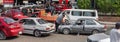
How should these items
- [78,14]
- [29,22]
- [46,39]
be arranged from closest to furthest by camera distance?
[46,39] → [29,22] → [78,14]

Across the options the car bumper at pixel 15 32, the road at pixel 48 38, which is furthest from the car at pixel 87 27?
the car bumper at pixel 15 32

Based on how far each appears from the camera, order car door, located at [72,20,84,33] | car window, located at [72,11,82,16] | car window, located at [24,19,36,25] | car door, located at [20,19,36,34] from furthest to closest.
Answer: car window, located at [72,11,82,16] < car door, located at [72,20,84,33] < car window, located at [24,19,36,25] < car door, located at [20,19,36,34]

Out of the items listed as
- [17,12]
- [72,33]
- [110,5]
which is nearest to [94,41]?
[72,33]

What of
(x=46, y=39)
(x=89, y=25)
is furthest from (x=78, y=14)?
(x=46, y=39)

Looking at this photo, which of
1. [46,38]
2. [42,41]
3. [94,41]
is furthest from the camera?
[46,38]

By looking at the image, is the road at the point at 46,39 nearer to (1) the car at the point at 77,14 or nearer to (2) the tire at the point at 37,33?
(2) the tire at the point at 37,33

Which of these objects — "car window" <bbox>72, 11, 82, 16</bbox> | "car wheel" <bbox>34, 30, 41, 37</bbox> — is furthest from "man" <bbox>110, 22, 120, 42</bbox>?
"car window" <bbox>72, 11, 82, 16</bbox>

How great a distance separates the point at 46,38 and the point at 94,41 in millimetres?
8294

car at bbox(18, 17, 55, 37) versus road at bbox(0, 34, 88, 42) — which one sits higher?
car at bbox(18, 17, 55, 37)

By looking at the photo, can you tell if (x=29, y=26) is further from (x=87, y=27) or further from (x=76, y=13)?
(x=76, y=13)

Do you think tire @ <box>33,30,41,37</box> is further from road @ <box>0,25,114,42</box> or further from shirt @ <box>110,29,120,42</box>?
shirt @ <box>110,29,120,42</box>

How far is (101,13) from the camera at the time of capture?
114ft

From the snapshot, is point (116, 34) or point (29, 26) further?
point (29, 26)

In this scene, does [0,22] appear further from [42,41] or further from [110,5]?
[110,5]
